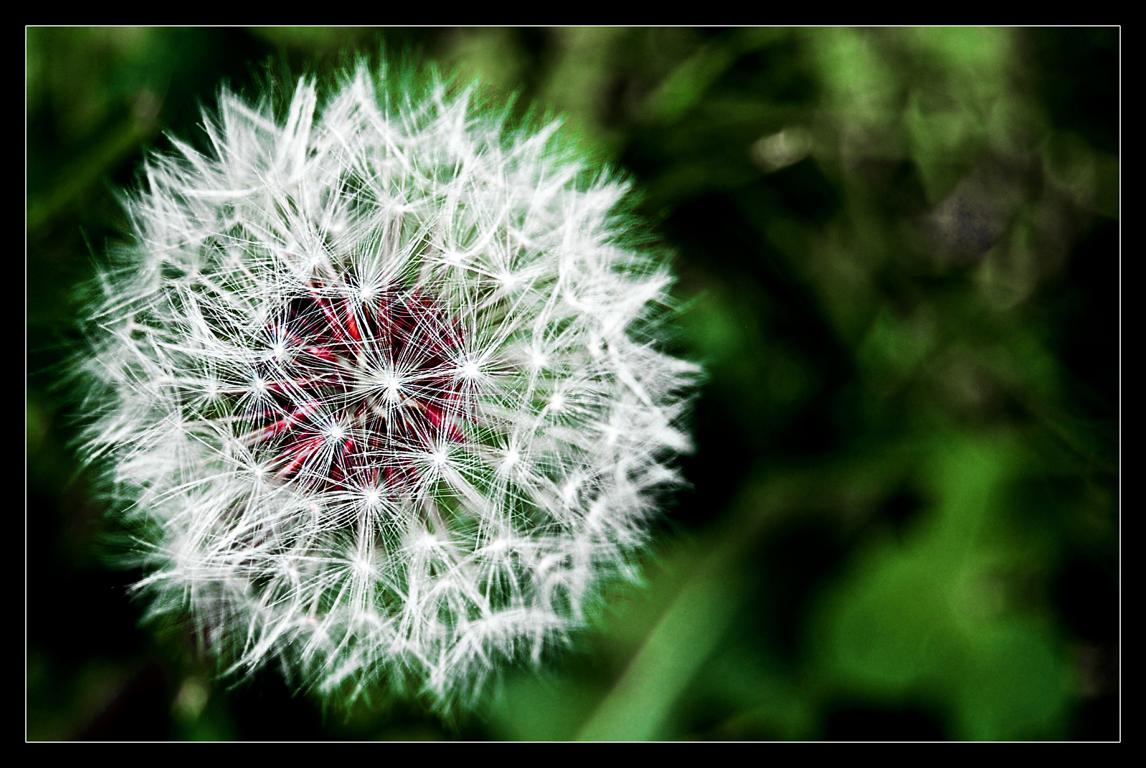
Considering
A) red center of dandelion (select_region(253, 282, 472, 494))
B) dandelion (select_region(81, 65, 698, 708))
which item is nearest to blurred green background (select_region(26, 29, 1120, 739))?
dandelion (select_region(81, 65, 698, 708))

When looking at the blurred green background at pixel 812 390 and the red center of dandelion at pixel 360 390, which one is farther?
the blurred green background at pixel 812 390

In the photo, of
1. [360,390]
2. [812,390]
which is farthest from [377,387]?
[812,390]

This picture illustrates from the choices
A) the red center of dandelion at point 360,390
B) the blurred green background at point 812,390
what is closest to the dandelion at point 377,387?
the red center of dandelion at point 360,390

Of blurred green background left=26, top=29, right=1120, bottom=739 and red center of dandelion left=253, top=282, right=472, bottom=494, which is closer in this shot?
red center of dandelion left=253, top=282, right=472, bottom=494

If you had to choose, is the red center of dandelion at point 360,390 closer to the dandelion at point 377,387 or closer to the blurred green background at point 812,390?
the dandelion at point 377,387

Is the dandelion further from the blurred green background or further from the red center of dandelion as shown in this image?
the blurred green background

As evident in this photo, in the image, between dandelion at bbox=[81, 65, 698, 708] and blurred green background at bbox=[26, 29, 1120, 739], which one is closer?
dandelion at bbox=[81, 65, 698, 708]
